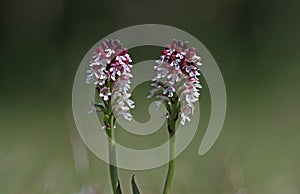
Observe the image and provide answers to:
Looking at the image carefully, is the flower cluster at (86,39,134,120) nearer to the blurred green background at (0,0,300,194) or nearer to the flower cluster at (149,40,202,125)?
the flower cluster at (149,40,202,125)

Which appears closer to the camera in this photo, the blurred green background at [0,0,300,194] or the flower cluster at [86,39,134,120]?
the flower cluster at [86,39,134,120]

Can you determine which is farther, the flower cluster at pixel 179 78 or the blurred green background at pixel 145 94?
the blurred green background at pixel 145 94

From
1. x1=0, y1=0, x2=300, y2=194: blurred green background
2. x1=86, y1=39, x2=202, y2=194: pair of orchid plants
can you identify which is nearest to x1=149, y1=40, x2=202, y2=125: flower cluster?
x1=86, y1=39, x2=202, y2=194: pair of orchid plants

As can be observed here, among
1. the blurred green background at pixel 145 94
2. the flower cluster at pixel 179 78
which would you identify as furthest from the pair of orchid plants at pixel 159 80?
the blurred green background at pixel 145 94

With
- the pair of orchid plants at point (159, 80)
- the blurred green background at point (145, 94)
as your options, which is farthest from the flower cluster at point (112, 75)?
the blurred green background at point (145, 94)

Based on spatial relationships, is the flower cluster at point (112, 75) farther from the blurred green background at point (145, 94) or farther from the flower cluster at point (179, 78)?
Answer: the blurred green background at point (145, 94)

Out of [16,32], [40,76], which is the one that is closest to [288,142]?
[40,76]

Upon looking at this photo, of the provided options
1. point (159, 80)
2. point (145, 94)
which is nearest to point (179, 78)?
point (159, 80)
